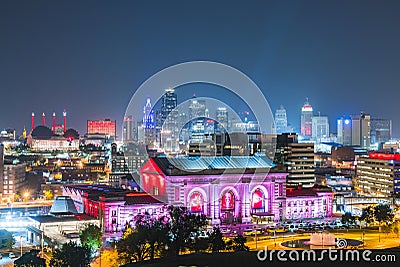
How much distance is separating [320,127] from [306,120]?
4.23 meters

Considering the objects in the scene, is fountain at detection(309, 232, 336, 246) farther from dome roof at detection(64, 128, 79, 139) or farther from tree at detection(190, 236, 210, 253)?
dome roof at detection(64, 128, 79, 139)

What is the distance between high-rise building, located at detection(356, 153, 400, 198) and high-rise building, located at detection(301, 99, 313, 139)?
99042mm

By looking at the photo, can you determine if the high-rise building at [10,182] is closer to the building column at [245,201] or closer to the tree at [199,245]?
the building column at [245,201]

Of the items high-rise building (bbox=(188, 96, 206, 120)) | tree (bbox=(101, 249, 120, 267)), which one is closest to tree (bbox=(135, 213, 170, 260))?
tree (bbox=(101, 249, 120, 267))

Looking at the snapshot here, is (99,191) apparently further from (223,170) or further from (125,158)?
(125,158)

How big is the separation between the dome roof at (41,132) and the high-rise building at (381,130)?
74124 millimetres

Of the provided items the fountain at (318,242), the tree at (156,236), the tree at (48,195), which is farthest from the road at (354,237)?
the tree at (48,195)

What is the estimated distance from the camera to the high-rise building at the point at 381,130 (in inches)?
6206

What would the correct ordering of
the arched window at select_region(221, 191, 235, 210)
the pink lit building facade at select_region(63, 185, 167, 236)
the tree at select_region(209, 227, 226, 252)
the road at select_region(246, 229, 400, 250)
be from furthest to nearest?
the arched window at select_region(221, 191, 235, 210) → the pink lit building facade at select_region(63, 185, 167, 236) → the road at select_region(246, 229, 400, 250) → the tree at select_region(209, 227, 226, 252)

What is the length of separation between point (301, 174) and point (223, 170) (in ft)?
84.7

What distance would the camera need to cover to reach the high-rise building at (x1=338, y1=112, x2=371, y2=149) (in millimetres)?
140750

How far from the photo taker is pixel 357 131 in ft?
467

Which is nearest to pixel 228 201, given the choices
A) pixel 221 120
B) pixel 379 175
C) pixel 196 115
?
pixel 379 175

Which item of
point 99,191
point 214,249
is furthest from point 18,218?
point 214,249
